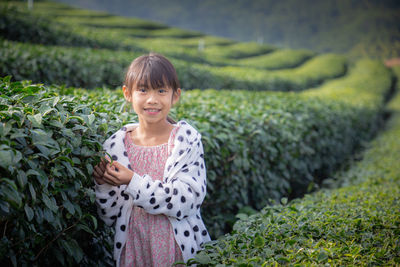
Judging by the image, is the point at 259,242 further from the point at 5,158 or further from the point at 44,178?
the point at 5,158

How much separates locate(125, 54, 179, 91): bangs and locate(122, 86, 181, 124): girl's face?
0.09 ft

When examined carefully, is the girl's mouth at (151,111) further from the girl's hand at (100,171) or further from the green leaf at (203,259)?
the green leaf at (203,259)

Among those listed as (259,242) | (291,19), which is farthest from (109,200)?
(291,19)

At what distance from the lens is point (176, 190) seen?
5.34 feet

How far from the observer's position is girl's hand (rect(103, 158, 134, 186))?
1607 millimetres

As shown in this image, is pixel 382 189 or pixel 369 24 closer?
pixel 382 189

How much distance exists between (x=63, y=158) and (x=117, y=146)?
366 mm

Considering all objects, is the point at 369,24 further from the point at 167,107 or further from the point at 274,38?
the point at 167,107

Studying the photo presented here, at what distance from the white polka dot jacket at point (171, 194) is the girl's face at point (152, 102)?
0.49 feet

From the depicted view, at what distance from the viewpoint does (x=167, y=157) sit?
70.3 inches

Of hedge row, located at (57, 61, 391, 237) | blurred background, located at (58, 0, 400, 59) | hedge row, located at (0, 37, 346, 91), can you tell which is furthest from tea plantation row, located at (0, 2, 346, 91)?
blurred background, located at (58, 0, 400, 59)

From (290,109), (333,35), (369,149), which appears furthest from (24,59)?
(333,35)

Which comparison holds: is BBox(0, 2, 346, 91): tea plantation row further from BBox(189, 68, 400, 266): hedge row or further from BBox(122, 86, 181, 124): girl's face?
BBox(189, 68, 400, 266): hedge row

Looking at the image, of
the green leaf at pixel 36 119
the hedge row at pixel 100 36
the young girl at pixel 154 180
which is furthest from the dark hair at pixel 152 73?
the hedge row at pixel 100 36
